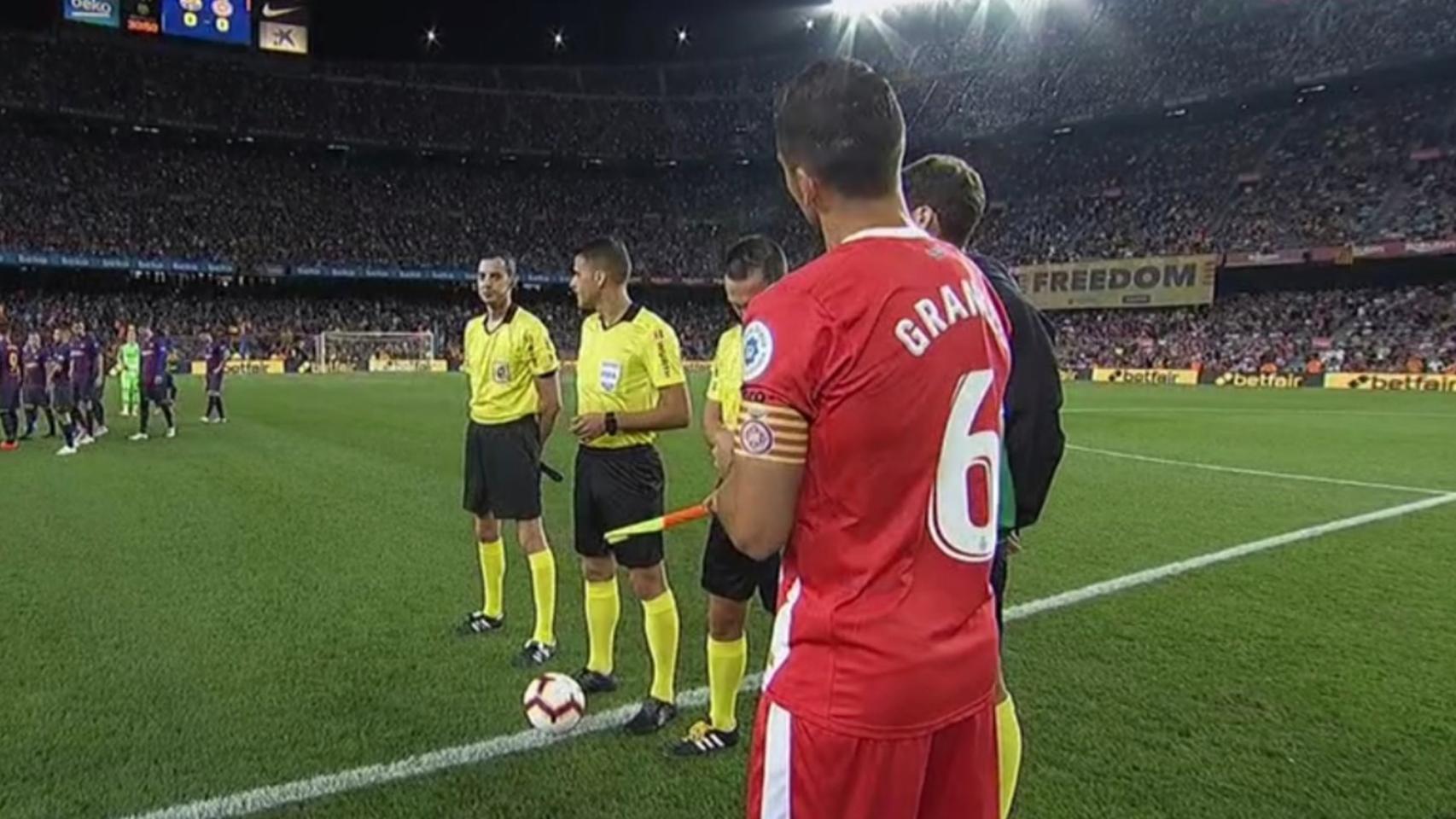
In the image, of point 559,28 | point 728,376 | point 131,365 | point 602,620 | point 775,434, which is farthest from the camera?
point 559,28

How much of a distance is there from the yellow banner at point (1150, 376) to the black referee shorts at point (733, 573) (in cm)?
3633

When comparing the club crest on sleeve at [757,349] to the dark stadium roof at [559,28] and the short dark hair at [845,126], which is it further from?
the dark stadium roof at [559,28]

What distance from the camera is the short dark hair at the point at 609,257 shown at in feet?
15.2

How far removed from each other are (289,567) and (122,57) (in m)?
54.6

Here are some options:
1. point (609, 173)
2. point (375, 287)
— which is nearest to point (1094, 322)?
point (609, 173)

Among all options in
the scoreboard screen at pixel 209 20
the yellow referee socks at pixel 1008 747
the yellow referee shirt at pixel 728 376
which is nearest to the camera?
the yellow referee socks at pixel 1008 747

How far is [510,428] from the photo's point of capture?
217 inches

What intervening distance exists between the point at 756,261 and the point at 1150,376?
38.3m

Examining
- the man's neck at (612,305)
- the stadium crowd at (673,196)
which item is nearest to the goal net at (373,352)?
the stadium crowd at (673,196)

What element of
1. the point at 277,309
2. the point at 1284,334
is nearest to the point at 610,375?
the point at 1284,334

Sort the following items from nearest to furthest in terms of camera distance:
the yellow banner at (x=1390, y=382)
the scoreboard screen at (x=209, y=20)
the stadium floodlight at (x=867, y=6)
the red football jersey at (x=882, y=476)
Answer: the red football jersey at (x=882, y=476) < the yellow banner at (x=1390, y=382) < the scoreboard screen at (x=209, y=20) < the stadium floodlight at (x=867, y=6)

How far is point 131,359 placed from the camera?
1720 centimetres

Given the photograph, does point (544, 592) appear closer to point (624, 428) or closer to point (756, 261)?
point (624, 428)

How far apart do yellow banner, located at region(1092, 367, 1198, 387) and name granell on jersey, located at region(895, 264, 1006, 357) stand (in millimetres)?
38258
